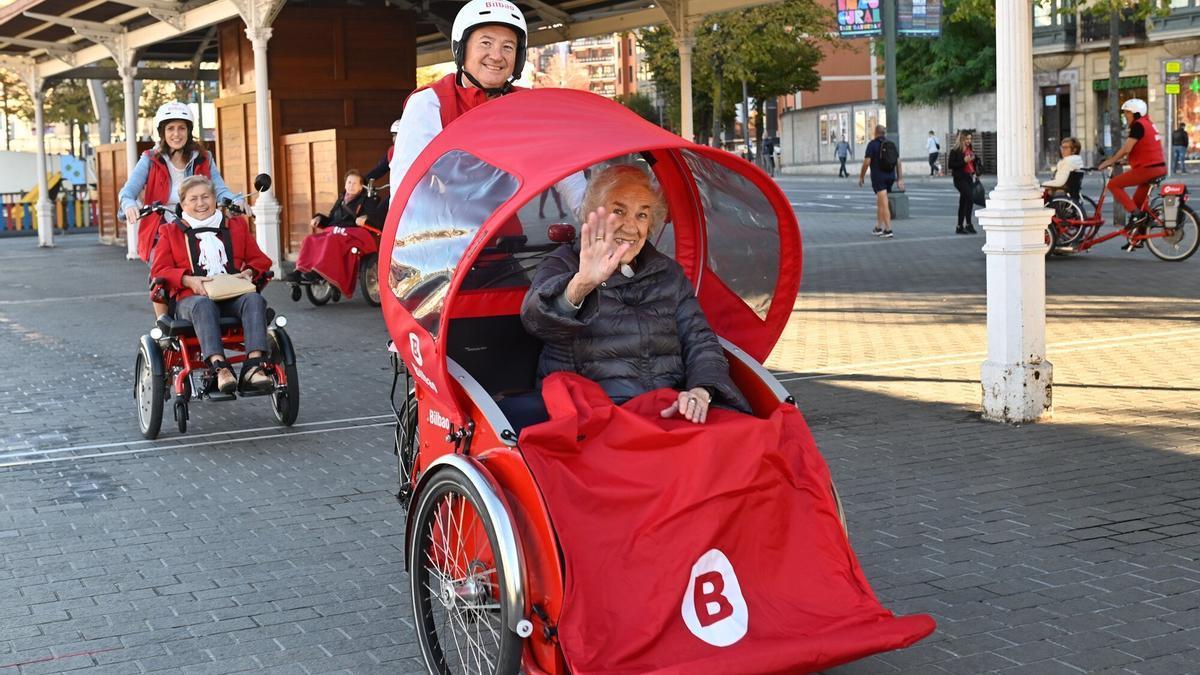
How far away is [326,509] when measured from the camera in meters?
6.95

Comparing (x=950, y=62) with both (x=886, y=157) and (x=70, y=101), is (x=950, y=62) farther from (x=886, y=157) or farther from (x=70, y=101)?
(x=886, y=157)

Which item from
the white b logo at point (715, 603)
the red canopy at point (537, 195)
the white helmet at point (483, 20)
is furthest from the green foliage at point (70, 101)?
the white b logo at point (715, 603)

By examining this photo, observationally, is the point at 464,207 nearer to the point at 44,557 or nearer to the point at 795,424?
the point at 795,424

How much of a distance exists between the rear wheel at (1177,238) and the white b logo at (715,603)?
15140 mm

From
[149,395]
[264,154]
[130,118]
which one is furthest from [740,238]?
[130,118]

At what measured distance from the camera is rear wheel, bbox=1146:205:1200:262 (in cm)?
1759

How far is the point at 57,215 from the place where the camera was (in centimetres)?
3969

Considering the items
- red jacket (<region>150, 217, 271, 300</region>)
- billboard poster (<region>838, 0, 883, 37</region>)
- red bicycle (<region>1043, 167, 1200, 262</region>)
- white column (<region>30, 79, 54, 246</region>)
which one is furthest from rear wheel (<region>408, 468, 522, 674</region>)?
billboard poster (<region>838, 0, 883, 37</region>)

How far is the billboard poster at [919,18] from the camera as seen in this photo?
112 feet

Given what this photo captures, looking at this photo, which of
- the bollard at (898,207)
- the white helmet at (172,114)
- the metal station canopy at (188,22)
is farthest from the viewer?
the bollard at (898,207)

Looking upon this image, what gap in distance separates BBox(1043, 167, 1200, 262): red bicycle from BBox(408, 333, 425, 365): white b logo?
1397 centimetres

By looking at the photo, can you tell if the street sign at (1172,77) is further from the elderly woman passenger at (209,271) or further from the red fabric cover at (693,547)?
the red fabric cover at (693,547)

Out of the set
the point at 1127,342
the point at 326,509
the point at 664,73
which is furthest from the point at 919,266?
the point at 664,73

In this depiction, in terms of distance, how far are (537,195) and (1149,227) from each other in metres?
15.3
